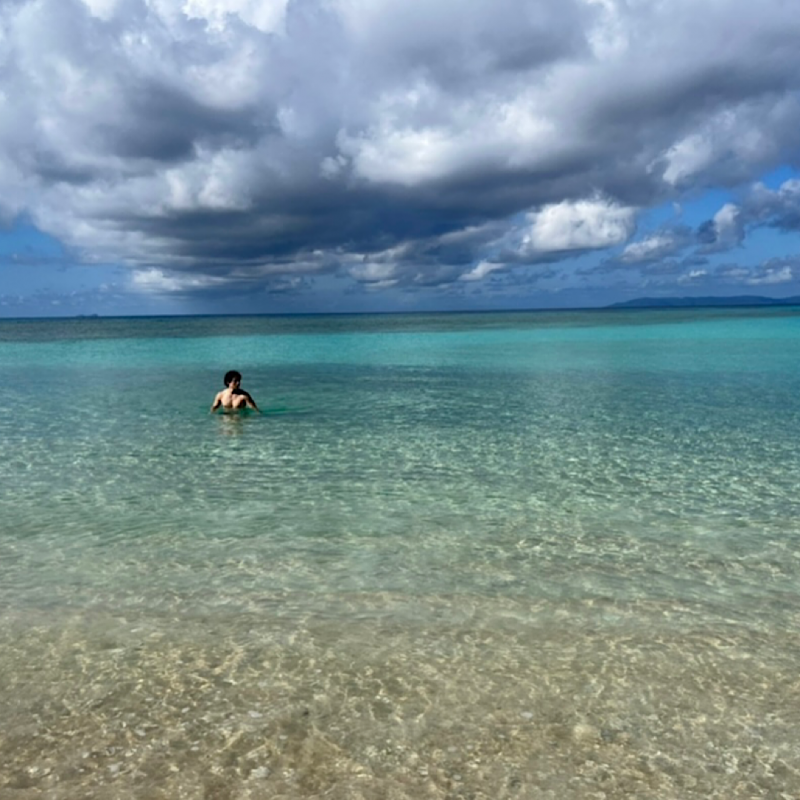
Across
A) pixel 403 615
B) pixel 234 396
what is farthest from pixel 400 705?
pixel 234 396

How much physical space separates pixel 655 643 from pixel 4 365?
1639 inches

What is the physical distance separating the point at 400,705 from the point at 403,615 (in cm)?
148

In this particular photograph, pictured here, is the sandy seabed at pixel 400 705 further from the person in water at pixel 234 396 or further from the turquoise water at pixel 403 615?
the person in water at pixel 234 396

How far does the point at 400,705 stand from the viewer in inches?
201

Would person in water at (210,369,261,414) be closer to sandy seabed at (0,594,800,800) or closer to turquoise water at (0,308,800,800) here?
turquoise water at (0,308,800,800)

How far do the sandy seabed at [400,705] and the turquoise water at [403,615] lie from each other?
0.8 inches

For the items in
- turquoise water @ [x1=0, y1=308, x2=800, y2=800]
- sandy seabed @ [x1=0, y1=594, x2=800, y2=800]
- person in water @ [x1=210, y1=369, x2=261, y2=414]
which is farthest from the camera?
person in water @ [x1=210, y1=369, x2=261, y2=414]

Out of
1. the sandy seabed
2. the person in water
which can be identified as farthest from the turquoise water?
the person in water

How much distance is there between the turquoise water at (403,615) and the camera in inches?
176

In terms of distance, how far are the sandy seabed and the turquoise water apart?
0.02 meters

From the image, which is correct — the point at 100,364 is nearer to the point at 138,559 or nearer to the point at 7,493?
the point at 7,493

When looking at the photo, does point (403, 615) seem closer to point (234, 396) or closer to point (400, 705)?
point (400, 705)

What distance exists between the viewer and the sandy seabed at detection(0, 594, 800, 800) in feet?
14.1

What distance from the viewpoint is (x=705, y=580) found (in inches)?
288
